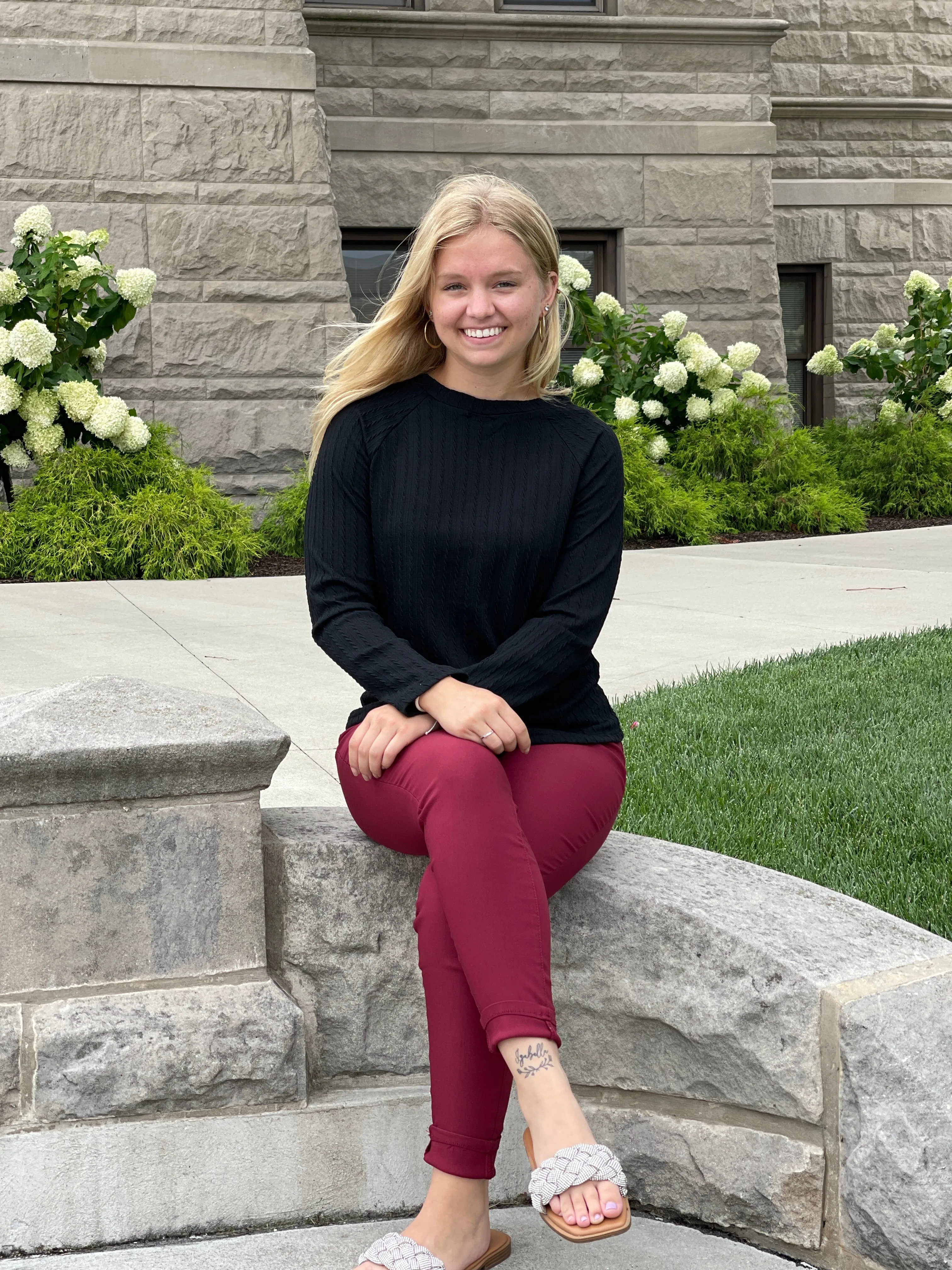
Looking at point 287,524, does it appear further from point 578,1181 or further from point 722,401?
point 578,1181

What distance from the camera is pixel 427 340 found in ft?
8.01

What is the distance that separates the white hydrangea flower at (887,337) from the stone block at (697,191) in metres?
1.38

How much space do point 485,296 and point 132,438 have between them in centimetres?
538

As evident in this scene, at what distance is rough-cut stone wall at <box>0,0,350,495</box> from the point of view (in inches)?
317

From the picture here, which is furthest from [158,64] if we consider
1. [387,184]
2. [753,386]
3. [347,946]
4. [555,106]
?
[347,946]

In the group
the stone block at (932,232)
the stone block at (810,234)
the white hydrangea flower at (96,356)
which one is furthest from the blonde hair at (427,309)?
the stone block at (932,232)

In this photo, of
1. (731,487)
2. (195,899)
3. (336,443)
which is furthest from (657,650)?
(731,487)

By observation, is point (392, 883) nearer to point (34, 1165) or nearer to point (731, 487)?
point (34, 1165)

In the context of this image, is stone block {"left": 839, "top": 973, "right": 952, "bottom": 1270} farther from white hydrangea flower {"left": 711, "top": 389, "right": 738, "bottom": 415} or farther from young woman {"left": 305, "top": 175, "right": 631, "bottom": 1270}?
white hydrangea flower {"left": 711, "top": 389, "right": 738, "bottom": 415}

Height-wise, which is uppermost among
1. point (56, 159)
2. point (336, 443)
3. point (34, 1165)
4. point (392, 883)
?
point (56, 159)

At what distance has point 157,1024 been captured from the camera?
2.01 meters

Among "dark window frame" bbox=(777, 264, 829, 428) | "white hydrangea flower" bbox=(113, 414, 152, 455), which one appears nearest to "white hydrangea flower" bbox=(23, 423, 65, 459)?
"white hydrangea flower" bbox=(113, 414, 152, 455)

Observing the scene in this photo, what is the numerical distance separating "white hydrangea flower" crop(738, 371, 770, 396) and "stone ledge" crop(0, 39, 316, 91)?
348 centimetres

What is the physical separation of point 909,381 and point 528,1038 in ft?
31.9
